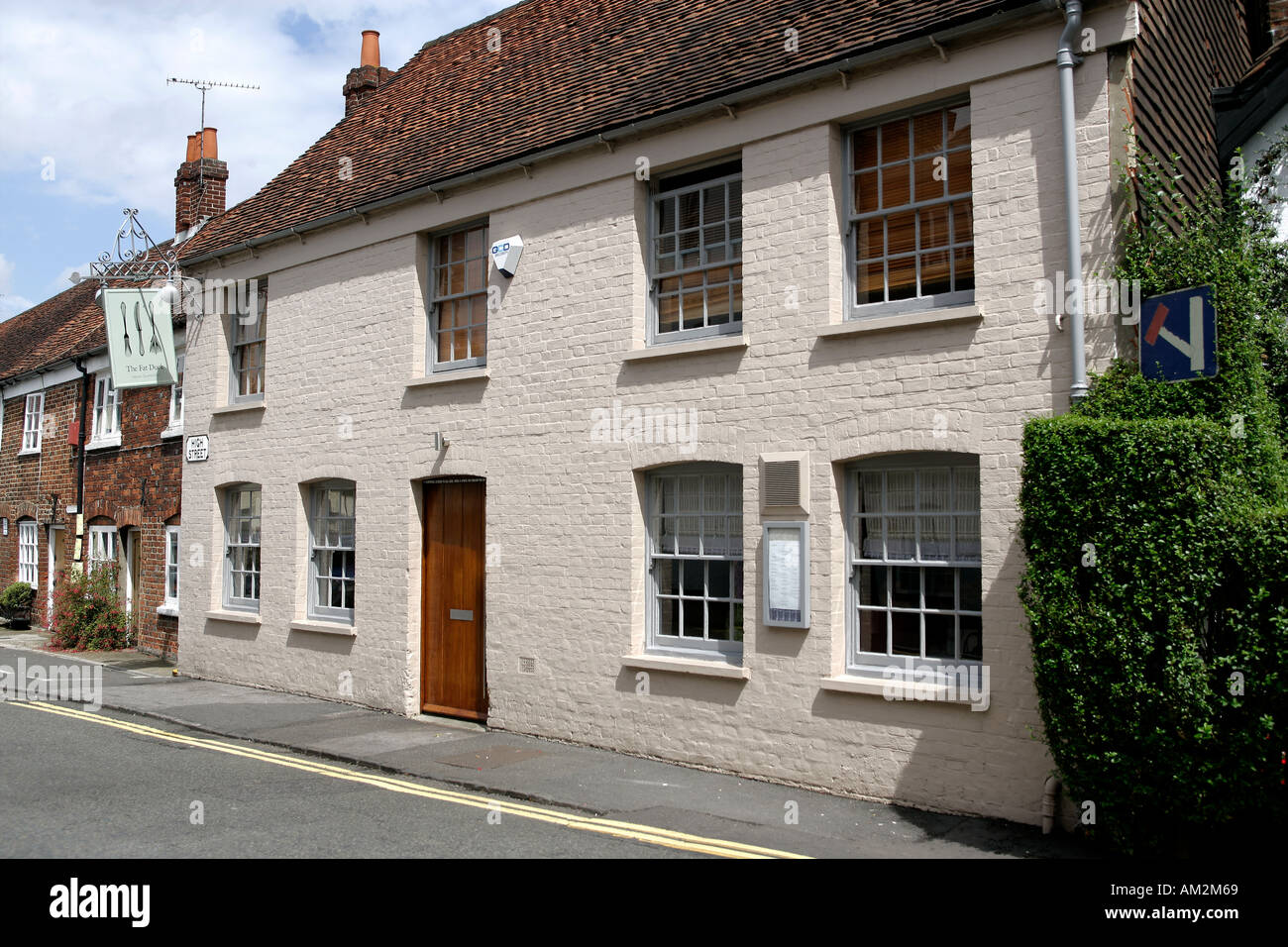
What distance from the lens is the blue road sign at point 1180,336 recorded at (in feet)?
23.7

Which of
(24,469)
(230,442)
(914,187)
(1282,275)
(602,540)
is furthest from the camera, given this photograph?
(24,469)

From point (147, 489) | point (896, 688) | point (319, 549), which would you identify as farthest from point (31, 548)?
point (896, 688)

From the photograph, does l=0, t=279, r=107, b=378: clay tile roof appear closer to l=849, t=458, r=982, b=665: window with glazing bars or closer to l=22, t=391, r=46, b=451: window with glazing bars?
l=22, t=391, r=46, b=451: window with glazing bars

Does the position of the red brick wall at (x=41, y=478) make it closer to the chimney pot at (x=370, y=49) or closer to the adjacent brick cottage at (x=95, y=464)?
the adjacent brick cottage at (x=95, y=464)

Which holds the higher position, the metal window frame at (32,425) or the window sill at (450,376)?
the metal window frame at (32,425)

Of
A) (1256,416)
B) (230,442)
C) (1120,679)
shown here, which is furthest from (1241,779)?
(230,442)

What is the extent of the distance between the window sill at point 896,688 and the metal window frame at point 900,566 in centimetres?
16

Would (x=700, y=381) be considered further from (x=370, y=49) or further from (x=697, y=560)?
(x=370, y=49)

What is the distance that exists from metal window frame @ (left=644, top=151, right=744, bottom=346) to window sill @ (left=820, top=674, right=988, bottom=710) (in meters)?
3.32

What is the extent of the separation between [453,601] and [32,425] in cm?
1705

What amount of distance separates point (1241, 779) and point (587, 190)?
786 centimetres

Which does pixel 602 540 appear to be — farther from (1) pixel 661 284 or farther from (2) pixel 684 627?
(1) pixel 661 284

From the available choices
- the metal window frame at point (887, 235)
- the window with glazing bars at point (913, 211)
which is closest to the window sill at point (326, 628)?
the metal window frame at point (887, 235)

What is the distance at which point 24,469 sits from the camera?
2433cm
